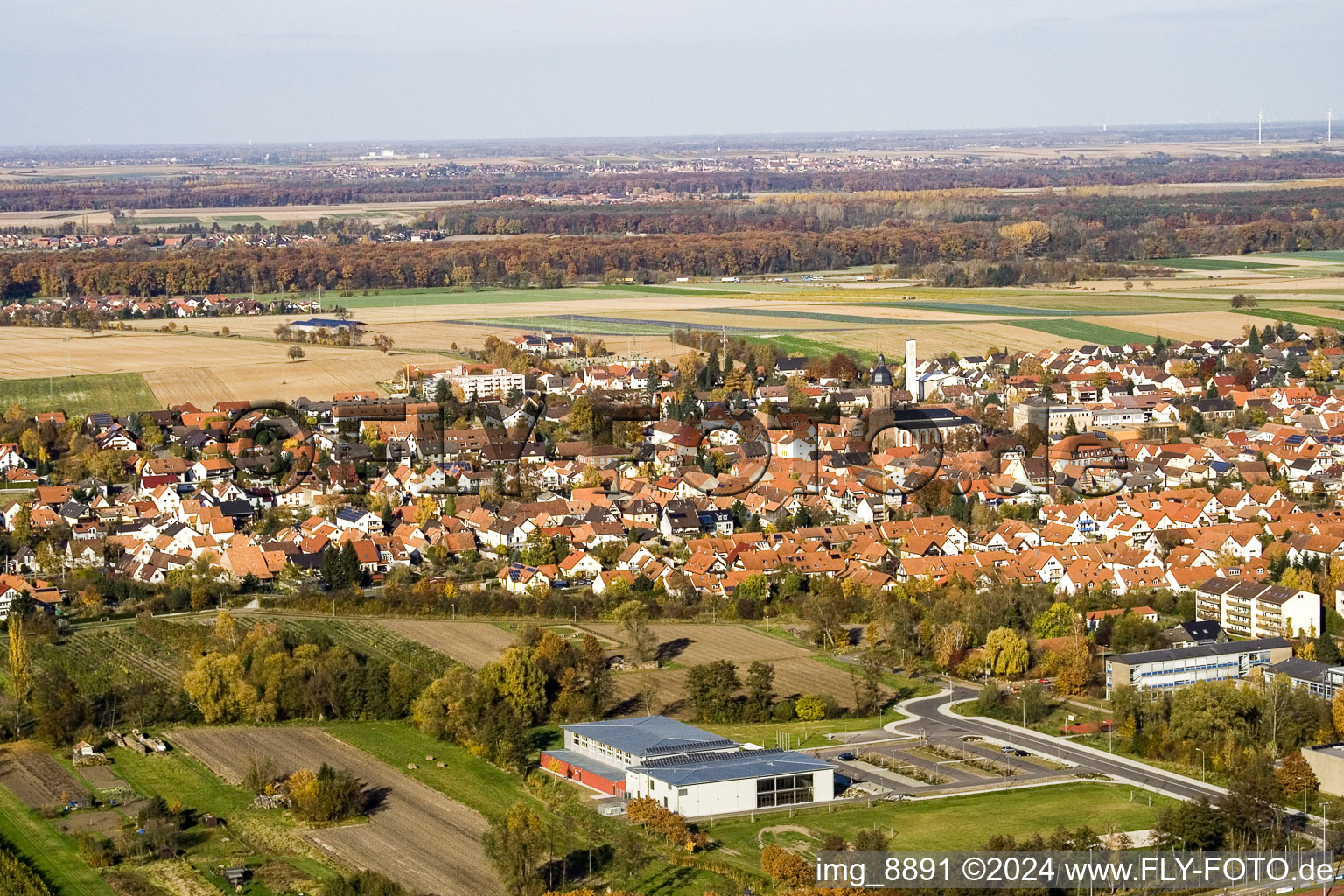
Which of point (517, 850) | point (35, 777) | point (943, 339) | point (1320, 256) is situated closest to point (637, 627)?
point (35, 777)

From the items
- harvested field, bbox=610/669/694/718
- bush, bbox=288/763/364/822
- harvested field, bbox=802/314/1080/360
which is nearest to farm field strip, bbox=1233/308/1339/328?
harvested field, bbox=802/314/1080/360

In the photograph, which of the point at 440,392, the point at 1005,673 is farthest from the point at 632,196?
the point at 1005,673

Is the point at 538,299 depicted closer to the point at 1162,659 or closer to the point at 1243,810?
the point at 1162,659

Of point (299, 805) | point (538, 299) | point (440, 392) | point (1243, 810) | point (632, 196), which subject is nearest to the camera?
point (1243, 810)

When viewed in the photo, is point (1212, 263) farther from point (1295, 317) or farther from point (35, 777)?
point (35, 777)

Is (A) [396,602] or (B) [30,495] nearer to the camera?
(A) [396,602]

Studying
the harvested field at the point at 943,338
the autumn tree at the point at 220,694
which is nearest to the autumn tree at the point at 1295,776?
the autumn tree at the point at 220,694
